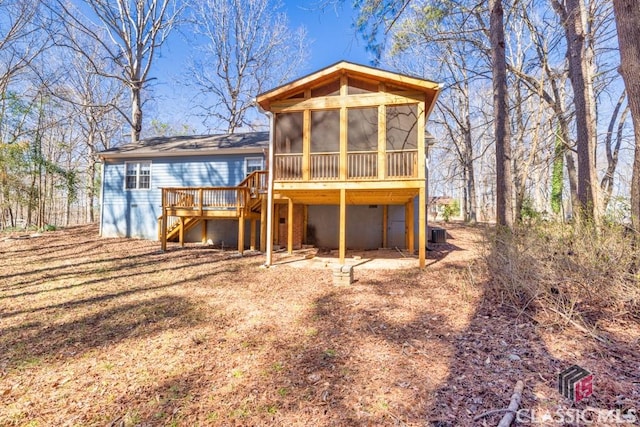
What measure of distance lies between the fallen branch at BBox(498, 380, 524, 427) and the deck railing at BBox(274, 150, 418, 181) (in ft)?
18.4

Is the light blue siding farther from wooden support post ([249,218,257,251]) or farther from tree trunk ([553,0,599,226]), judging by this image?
tree trunk ([553,0,599,226])

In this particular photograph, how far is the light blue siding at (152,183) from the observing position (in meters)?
11.9

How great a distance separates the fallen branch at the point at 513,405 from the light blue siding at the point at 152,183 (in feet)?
35.5

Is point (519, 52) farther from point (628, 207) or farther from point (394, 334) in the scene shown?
point (394, 334)

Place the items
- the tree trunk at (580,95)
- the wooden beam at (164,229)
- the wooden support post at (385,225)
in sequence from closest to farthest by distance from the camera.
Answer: the tree trunk at (580,95)
the wooden beam at (164,229)
the wooden support post at (385,225)

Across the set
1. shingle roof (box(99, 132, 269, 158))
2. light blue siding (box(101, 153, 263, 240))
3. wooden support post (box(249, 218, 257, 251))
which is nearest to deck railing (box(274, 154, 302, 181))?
wooden support post (box(249, 218, 257, 251))

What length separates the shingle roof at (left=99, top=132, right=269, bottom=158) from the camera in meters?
11.7

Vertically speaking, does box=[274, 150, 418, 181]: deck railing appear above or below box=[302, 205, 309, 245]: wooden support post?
above

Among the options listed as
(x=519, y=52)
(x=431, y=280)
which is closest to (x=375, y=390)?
(x=431, y=280)

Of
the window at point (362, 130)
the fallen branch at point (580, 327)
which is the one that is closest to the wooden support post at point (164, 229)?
the window at point (362, 130)

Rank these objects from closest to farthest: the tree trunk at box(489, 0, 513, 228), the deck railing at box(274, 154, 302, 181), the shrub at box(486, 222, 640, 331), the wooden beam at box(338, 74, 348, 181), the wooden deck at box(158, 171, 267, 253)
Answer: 1. the shrub at box(486, 222, 640, 331)
2. the tree trunk at box(489, 0, 513, 228)
3. the wooden beam at box(338, 74, 348, 181)
4. the deck railing at box(274, 154, 302, 181)
5. the wooden deck at box(158, 171, 267, 253)

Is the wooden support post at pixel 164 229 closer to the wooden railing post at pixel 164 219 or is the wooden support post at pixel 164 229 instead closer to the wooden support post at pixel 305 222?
the wooden railing post at pixel 164 219

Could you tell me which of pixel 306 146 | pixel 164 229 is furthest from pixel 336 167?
pixel 164 229

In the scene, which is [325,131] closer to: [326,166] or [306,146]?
[306,146]
